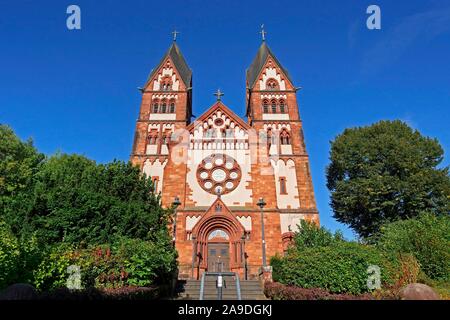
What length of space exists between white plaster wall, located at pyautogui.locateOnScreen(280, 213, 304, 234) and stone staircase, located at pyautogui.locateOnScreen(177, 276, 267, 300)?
926cm

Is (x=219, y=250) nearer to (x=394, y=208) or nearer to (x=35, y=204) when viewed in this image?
(x=35, y=204)

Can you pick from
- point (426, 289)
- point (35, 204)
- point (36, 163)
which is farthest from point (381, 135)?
point (36, 163)

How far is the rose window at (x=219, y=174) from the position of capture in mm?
26531

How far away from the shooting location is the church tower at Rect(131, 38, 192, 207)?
27.1 metres

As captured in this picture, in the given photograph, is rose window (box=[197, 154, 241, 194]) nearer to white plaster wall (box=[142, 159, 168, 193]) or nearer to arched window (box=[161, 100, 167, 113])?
white plaster wall (box=[142, 159, 168, 193])

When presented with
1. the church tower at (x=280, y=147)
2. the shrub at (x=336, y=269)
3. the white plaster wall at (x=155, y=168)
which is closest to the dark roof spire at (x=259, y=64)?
the church tower at (x=280, y=147)

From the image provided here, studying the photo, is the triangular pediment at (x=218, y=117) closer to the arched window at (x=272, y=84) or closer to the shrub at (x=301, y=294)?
the arched window at (x=272, y=84)

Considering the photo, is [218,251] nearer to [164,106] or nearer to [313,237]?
[313,237]

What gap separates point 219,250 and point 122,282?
41.3 ft

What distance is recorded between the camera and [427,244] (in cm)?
1744

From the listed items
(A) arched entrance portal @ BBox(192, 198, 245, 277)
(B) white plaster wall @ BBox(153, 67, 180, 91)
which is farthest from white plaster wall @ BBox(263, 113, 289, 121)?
(A) arched entrance portal @ BBox(192, 198, 245, 277)

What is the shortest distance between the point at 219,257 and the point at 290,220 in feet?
23.2

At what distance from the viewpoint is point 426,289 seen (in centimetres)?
918

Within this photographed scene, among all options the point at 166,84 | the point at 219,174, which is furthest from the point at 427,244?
the point at 166,84
